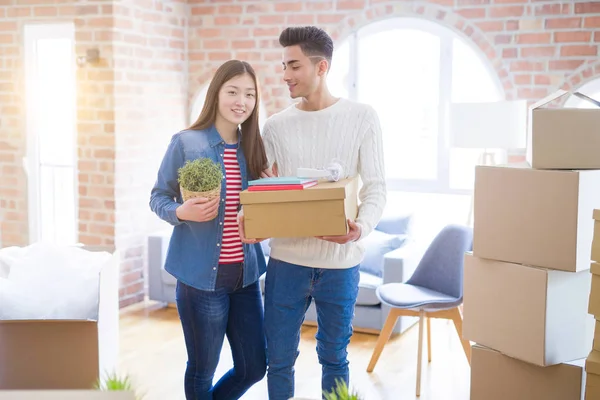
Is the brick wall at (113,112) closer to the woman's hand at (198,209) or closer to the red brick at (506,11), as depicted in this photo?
the red brick at (506,11)

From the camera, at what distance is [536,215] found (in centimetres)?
242

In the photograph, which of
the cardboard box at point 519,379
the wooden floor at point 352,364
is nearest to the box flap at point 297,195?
the cardboard box at point 519,379

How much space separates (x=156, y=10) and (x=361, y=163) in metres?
3.45

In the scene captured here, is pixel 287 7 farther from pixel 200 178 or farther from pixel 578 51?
pixel 200 178

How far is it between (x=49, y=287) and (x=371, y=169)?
1.06 metres

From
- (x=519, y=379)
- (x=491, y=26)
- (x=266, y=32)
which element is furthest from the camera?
(x=266, y=32)

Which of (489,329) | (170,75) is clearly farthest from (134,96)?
(489,329)

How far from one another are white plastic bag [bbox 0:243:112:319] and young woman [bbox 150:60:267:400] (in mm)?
354

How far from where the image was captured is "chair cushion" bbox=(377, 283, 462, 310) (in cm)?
384

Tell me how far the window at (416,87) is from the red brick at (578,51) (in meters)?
0.54

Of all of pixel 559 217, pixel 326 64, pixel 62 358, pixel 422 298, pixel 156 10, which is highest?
pixel 156 10

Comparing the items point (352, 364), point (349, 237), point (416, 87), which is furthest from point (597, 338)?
point (416, 87)

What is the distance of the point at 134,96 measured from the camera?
17.3 ft

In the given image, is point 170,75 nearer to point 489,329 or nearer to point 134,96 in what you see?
point 134,96
